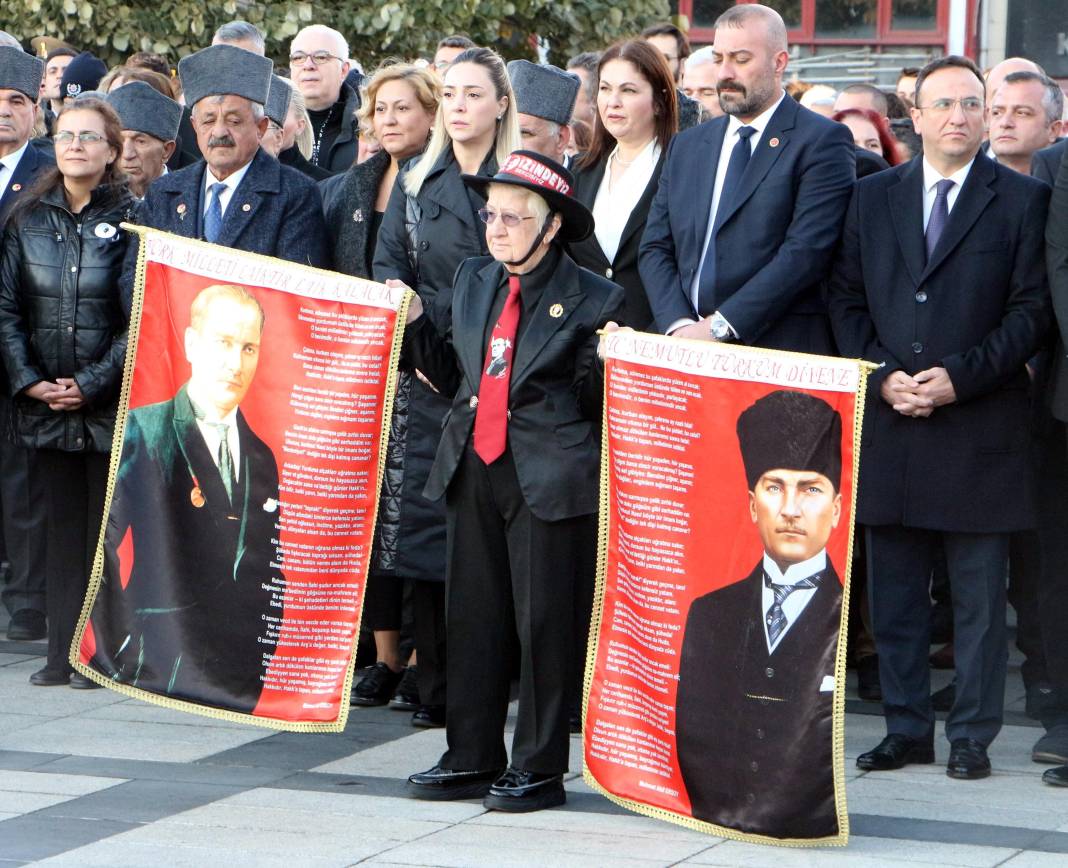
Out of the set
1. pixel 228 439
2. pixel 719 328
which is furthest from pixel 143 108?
pixel 719 328

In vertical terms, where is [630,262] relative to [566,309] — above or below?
above

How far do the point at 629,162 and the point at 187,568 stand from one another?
2.40 meters

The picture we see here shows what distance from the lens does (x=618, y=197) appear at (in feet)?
25.9

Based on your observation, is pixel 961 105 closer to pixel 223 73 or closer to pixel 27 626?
pixel 223 73

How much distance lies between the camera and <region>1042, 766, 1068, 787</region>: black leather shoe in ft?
22.0

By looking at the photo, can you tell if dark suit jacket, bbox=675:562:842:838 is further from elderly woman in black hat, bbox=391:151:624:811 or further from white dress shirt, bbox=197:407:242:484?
white dress shirt, bbox=197:407:242:484

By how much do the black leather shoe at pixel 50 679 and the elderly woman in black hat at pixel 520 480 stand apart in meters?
2.39

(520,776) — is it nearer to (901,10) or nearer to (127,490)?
(127,490)

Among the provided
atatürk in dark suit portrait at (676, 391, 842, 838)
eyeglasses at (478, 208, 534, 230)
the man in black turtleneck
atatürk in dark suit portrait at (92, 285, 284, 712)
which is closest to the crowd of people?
eyeglasses at (478, 208, 534, 230)

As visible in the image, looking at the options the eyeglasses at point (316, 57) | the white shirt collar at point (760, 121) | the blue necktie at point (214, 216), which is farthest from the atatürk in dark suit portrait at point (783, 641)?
the eyeglasses at point (316, 57)

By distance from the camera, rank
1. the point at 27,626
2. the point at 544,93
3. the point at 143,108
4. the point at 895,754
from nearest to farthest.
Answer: the point at 895,754 → the point at 544,93 → the point at 143,108 → the point at 27,626

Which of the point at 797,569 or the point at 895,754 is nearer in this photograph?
Result: the point at 797,569

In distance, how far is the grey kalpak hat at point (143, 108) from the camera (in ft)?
29.9

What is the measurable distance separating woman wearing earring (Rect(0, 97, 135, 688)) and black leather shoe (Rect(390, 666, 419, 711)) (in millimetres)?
1317
